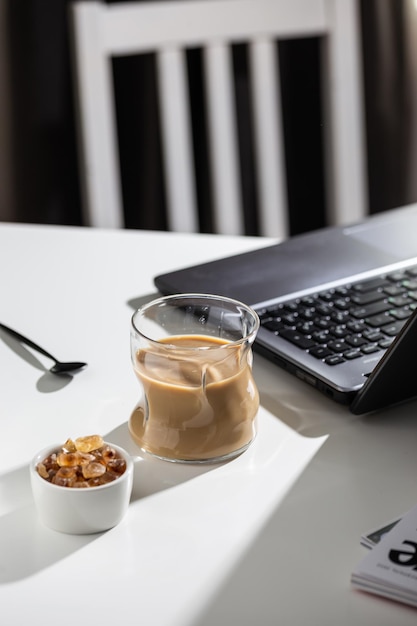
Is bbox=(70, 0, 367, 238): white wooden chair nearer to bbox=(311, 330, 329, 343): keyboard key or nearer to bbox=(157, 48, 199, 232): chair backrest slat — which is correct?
bbox=(157, 48, 199, 232): chair backrest slat

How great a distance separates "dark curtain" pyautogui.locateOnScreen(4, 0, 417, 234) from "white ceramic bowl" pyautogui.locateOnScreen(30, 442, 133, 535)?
1627mm

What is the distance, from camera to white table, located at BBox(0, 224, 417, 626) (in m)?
0.58

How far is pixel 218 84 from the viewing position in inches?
66.8

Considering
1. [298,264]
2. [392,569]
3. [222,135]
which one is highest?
[222,135]

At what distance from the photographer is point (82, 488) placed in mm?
628

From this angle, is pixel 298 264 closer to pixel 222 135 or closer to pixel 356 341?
pixel 356 341

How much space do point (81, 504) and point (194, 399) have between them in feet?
0.38

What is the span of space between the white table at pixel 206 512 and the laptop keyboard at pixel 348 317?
4 centimetres

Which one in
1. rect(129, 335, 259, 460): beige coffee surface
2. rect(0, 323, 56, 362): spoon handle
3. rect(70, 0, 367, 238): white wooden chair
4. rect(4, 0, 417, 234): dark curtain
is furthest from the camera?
rect(4, 0, 417, 234): dark curtain

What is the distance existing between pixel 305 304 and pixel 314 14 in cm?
91

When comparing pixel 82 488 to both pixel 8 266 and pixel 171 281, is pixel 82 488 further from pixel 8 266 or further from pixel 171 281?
pixel 8 266

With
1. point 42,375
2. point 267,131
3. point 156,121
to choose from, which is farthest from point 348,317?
point 156,121

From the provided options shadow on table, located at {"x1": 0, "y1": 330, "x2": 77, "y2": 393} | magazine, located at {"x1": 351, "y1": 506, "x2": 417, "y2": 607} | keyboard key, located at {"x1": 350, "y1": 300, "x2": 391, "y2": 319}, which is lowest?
magazine, located at {"x1": 351, "y1": 506, "x2": 417, "y2": 607}

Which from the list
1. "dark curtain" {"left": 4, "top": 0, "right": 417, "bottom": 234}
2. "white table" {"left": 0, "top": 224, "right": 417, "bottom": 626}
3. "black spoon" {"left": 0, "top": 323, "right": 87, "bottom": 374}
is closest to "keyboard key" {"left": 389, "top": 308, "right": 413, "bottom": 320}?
"white table" {"left": 0, "top": 224, "right": 417, "bottom": 626}
